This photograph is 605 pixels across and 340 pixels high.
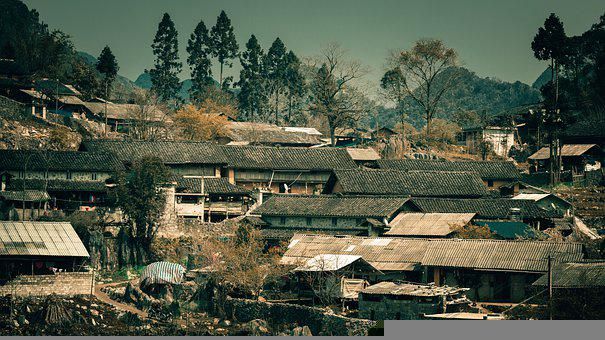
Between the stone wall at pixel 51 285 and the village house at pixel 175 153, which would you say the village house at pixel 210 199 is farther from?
the stone wall at pixel 51 285

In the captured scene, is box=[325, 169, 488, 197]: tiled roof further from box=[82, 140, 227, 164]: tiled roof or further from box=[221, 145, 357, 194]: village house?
box=[82, 140, 227, 164]: tiled roof

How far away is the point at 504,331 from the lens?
18891 millimetres

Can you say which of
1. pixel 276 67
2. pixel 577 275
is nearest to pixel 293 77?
pixel 276 67

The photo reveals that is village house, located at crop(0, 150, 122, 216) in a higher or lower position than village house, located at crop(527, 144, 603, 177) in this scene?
lower

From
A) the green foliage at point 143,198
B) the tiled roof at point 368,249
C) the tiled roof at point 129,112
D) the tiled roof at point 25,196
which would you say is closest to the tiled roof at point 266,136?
the tiled roof at point 129,112

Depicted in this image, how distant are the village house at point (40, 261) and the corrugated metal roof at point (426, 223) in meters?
7.83

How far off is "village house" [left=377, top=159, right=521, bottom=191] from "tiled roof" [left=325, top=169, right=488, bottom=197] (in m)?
1.42

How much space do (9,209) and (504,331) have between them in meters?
13.7

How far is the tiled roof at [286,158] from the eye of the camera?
34969mm

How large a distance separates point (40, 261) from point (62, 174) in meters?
6.96

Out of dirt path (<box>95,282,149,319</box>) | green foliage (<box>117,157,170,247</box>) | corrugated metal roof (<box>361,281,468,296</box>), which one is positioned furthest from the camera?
green foliage (<box>117,157,170,247</box>)

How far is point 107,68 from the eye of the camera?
39562 millimetres

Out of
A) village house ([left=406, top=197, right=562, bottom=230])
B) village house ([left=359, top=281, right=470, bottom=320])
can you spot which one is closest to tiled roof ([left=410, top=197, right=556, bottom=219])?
village house ([left=406, top=197, right=562, bottom=230])

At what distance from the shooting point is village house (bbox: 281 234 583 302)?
2481cm
